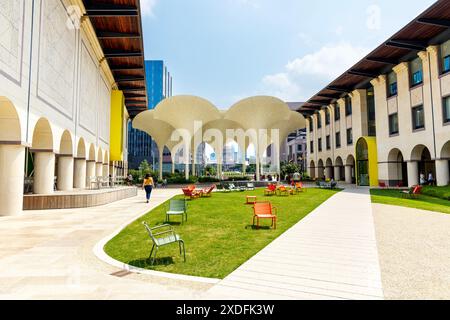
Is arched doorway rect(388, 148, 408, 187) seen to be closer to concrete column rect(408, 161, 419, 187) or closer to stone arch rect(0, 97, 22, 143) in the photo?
concrete column rect(408, 161, 419, 187)

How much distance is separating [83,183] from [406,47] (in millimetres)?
28100

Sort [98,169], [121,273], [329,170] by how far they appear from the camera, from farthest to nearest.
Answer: [329,170], [98,169], [121,273]

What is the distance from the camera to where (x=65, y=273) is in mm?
4742

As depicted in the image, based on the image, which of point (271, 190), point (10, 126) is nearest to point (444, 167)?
point (271, 190)

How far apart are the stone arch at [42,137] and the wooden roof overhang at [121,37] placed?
9.88 meters

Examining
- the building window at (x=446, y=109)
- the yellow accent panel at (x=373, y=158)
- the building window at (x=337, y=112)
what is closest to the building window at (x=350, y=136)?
the building window at (x=337, y=112)

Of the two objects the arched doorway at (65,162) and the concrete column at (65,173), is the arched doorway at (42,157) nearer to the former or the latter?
the arched doorway at (65,162)

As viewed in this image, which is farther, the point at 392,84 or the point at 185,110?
the point at 185,110

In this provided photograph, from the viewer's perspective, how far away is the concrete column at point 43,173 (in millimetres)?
14938

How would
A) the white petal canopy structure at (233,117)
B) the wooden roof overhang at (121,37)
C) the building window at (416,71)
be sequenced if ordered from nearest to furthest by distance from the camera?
1. the wooden roof overhang at (121,37)
2. the building window at (416,71)
3. the white petal canopy structure at (233,117)

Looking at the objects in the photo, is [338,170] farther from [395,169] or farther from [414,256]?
[414,256]

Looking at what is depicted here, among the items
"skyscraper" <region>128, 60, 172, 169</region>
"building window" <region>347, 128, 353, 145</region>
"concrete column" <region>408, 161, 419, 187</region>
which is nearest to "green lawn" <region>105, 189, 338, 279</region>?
"concrete column" <region>408, 161, 419, 187</region>

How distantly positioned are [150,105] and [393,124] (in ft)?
289
